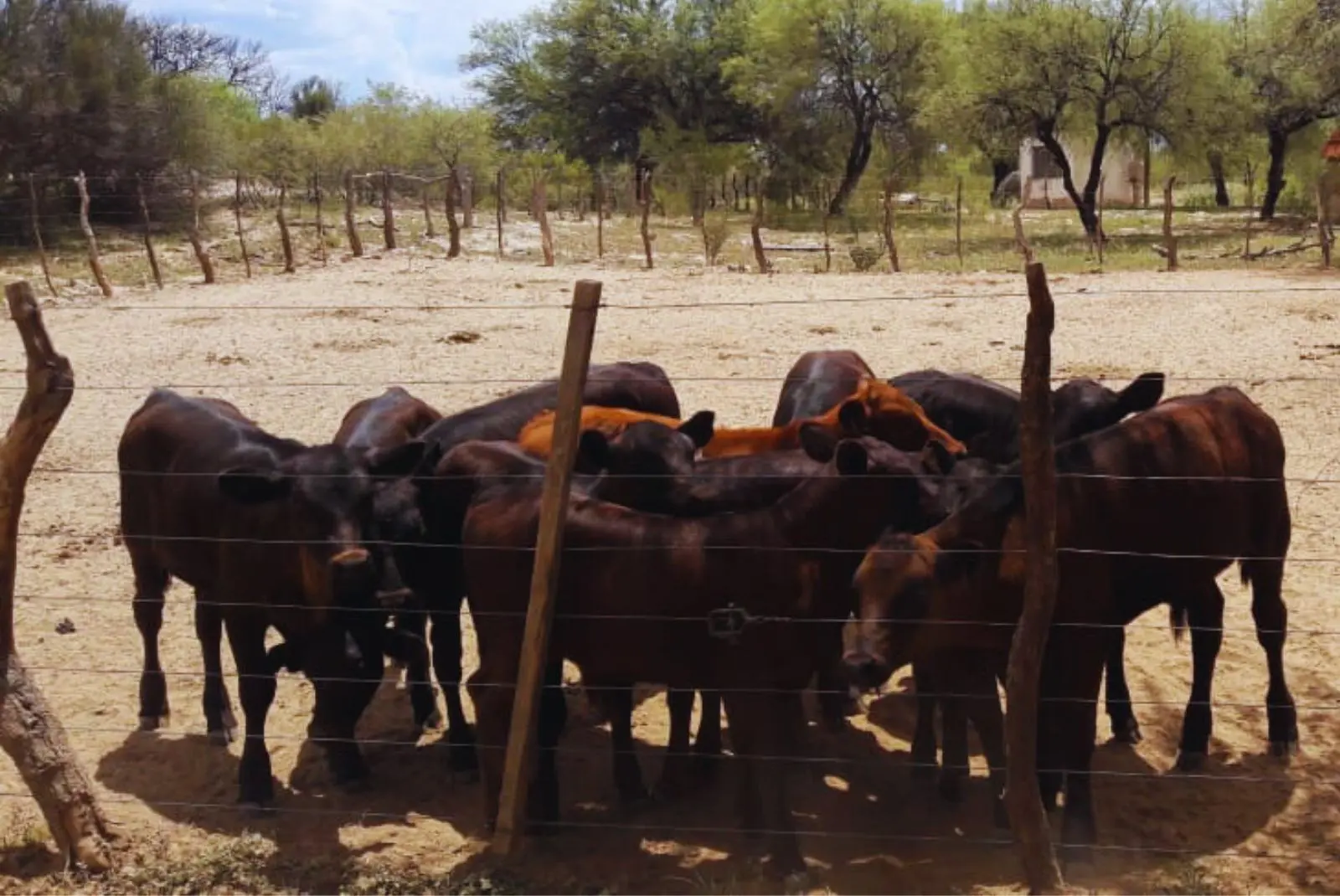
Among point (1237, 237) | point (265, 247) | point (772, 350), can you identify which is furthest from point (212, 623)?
point (1237, 237)

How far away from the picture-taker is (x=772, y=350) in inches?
628

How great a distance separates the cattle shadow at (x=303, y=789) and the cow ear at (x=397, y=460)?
1.20 m

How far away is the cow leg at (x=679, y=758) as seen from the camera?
19.2 feet

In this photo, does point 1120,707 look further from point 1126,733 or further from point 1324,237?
point 1324,237

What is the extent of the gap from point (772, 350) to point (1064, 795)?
10888 mm

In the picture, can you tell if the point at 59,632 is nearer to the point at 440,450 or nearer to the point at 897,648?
the point at 440,450

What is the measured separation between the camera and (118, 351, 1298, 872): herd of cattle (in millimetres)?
5129

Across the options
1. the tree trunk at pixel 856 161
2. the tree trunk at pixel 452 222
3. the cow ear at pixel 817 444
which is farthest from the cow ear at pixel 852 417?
the tree trunk at pixel 856 161

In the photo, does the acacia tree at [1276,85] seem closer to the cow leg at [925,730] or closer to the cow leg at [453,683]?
the cow leg at [925,730]

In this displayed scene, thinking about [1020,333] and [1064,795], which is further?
[1020,333]

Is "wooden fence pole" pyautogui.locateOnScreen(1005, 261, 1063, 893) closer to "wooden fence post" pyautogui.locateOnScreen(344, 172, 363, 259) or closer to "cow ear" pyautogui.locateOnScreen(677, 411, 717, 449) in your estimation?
"cow ear" pyautogui.locateOnScreen(677, 411, 717, 449)

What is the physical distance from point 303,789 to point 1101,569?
11.3 ft

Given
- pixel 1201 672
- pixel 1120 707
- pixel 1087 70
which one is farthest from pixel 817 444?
pixel 1087 70

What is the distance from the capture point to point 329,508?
18.4ft
